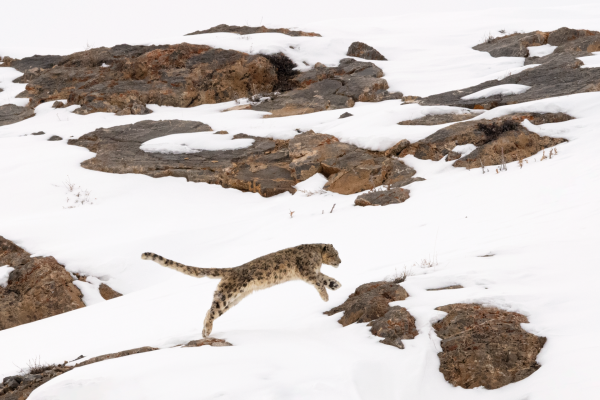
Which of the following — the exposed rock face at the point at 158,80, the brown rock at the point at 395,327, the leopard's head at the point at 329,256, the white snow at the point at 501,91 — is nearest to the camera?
the brown rock at the point at 395,327

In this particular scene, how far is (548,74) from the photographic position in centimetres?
1368

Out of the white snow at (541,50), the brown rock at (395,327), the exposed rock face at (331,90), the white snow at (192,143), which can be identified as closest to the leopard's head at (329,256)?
the brown rock at (395,327)

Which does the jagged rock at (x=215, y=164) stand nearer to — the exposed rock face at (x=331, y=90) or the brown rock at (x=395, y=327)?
the exposed rock face at (x=331, y=90)

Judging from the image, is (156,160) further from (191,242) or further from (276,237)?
→ (276,237)

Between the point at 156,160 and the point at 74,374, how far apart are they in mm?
10286

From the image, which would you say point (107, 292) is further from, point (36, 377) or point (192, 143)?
point (192, 143)

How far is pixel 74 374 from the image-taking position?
337 cm

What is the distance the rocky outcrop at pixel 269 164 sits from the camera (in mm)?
11141

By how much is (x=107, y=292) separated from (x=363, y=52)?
1678cm

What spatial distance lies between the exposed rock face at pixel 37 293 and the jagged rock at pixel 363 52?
658 inches

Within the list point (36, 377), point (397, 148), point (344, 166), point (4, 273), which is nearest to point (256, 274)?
point (36, 377)

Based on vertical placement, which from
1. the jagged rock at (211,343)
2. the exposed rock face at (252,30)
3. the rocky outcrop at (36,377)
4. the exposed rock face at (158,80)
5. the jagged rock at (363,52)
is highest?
the exposed rock face at (252,30)

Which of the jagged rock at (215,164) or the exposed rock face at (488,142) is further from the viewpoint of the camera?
the jagged rock at (215,164)

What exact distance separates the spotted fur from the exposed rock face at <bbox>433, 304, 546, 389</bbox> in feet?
5.70
